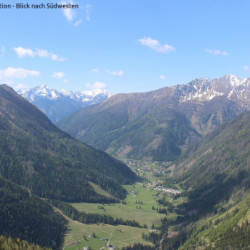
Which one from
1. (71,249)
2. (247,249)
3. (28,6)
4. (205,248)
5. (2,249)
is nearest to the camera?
(2,249)

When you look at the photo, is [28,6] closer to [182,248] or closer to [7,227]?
[7,227]

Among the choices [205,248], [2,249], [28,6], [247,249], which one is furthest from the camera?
[205,248]

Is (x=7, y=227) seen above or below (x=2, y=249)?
below

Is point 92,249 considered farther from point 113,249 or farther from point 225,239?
point 225,239

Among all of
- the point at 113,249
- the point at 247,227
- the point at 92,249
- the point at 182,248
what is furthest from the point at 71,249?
the point at 247,227

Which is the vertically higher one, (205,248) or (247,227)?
(247,227)

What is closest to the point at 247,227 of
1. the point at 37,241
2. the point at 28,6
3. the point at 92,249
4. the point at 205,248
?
the point at 205,248

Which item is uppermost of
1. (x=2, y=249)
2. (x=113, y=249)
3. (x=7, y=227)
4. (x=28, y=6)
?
(x=28, y=6)

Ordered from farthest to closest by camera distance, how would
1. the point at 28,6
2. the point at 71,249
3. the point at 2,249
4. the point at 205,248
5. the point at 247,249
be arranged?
the point at 71,249
the point at 205,248
the point at 247,249
the point at 28,6
the point at 2,249

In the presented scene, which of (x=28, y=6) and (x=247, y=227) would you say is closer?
(x=28, y=6)
